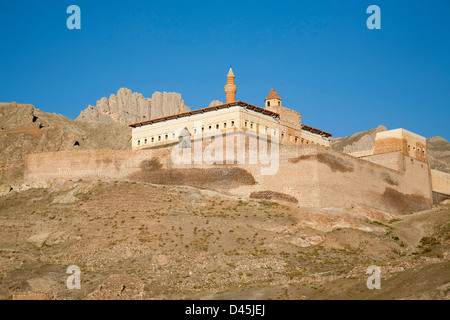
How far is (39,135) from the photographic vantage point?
95.4 m

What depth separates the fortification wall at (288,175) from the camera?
61.1 metres

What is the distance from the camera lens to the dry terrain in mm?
42531

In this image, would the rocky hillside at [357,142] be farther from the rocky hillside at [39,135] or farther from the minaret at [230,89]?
the minaret at [230,89]

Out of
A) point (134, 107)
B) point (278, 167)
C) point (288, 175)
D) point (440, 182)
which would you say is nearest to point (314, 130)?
point (440, 182)

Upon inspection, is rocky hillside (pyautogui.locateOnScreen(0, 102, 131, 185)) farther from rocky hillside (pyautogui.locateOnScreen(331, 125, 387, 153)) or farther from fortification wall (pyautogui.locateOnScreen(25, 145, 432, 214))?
rocky hillside (pyautogui.locateOnScreen(331, 125, 387, 153))

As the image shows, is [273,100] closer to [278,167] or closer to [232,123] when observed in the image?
[232,123]

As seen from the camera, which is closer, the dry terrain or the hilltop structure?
the dry terrain

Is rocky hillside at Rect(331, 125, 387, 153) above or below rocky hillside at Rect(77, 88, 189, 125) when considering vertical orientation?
below

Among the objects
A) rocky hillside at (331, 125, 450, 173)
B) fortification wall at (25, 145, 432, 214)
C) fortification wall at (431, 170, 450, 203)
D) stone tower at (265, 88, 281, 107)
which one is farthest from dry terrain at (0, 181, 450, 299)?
rocky hillside at (331, 125, 450, 173)

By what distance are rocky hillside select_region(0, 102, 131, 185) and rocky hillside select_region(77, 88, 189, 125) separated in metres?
25.4

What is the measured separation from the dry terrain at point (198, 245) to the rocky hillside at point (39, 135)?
2428 centimetres

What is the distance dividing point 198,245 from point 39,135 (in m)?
50.5
